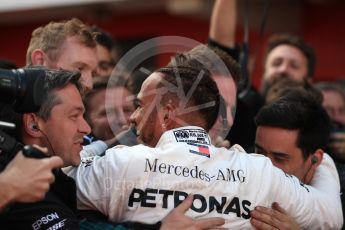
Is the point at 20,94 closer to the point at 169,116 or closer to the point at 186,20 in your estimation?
the point at 169,116

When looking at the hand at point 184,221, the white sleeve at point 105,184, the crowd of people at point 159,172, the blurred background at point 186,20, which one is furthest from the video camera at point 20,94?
the blurred background at point 186,20

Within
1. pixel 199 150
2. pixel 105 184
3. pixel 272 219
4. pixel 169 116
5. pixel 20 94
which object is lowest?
pixel 272 219

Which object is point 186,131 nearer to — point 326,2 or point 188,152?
point 188,152

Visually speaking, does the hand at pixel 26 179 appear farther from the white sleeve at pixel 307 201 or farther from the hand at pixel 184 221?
the white sleeve at pixel 307 201

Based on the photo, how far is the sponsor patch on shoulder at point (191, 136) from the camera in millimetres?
2551

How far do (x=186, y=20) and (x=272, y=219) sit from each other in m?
7.51

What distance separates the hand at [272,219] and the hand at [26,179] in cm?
84

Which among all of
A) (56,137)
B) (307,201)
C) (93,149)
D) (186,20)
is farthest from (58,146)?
(186,20)

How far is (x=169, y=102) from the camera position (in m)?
2.61

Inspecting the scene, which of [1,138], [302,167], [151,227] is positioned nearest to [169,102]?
[151,227]

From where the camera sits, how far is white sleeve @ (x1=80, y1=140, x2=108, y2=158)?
290 cm

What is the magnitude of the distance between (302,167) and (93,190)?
3.66 ft

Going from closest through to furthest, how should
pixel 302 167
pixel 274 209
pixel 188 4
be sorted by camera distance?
1. pixel 274 209
2. pixel 302 167
3. pixel 188 4

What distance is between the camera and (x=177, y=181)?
249 centimetres
